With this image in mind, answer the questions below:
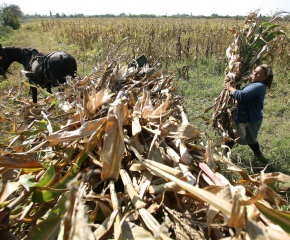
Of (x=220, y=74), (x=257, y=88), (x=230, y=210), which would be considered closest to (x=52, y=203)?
(x=230, y=210)

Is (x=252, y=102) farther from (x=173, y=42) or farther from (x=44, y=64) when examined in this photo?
(x=173, y=42)

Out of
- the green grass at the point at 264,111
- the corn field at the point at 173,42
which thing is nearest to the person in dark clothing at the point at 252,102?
the green grass at the point at 264,111

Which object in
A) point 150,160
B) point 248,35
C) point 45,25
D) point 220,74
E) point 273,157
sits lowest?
Answer: point 273,157

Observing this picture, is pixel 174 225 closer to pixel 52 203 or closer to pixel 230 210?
pixel 230 210

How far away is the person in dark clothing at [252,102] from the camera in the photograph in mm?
2656

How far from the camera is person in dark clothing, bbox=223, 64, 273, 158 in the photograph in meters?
2.66

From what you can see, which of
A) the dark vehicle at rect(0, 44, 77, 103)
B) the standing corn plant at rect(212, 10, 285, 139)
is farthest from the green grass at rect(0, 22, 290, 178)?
the standing corn plant at rect(212, 10, 285, 139)

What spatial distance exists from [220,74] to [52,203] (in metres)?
7.49

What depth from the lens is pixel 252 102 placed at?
2.88 metres

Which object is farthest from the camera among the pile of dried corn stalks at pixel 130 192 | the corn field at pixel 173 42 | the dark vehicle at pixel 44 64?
the corn field at pixel 173 42

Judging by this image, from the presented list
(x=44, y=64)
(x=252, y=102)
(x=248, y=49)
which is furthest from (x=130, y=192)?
(x=44, y=64)

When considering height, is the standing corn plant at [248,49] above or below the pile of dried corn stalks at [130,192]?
above

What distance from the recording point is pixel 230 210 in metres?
0.59

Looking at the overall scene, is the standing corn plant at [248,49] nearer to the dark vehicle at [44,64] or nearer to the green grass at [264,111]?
the green grass at [264,111]
